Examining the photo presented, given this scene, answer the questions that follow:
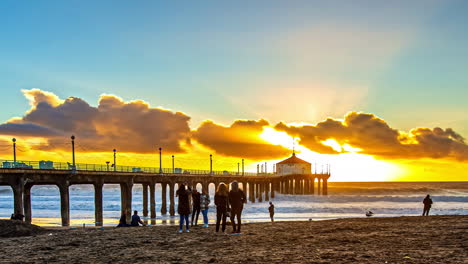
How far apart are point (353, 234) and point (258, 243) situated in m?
3.25

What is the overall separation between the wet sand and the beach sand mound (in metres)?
3.47

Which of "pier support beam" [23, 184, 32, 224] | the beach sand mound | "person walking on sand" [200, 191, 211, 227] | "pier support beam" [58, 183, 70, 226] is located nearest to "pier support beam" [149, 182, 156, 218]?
"pier support beam" [58, 183, 70, 226]

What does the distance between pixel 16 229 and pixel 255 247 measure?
1088 centimetres

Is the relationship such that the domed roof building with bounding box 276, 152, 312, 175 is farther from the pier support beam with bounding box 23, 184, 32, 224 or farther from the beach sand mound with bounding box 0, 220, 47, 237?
the beach sand mound with bounding box 0, 220, 47, 237

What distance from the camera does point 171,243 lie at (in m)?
11.9

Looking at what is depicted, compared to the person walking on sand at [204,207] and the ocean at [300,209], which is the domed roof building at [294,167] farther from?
the person walking on sand at [204,207]

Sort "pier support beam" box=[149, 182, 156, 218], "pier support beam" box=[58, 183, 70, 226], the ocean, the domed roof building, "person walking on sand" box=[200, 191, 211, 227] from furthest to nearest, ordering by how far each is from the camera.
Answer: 1. the domed roof building
2. "pier support beam" box=[149, 182, 156, 218]
3. the ocean
4. "pier support beam" box=[58, 183, 70, 226]
5. "person walking on sand" box=[200, 191, 211, 227]

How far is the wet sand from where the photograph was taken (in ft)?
29.8

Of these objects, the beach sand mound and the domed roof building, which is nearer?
the beach sand mound

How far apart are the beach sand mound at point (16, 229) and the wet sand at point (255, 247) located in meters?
3.47

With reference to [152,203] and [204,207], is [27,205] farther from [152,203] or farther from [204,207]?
[204,207]

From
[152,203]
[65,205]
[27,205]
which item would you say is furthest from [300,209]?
[27,205]

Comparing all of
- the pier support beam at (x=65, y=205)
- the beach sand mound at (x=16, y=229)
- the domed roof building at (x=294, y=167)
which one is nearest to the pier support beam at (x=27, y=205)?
the pier support beam at (x=65, y=205)

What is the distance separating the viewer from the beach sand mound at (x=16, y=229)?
16.7 meters
